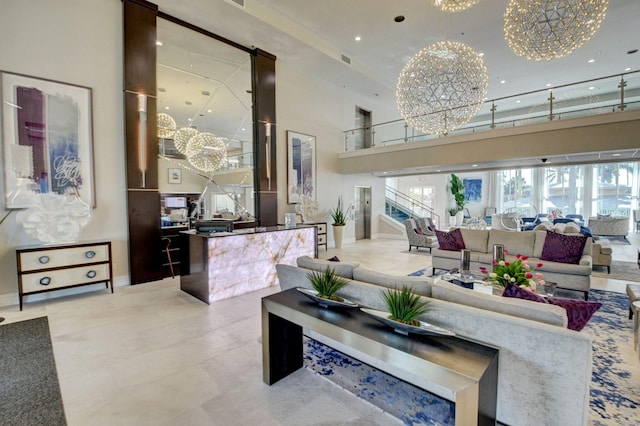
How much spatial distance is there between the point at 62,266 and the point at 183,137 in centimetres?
317

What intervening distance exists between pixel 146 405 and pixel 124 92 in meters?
5.15

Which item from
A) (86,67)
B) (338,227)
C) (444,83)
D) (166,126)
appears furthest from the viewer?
(338,227)

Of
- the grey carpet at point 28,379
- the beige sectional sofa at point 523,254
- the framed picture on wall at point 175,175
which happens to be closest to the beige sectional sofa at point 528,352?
the grey carpet at point 28,379

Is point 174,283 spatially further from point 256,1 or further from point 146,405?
point 256,1

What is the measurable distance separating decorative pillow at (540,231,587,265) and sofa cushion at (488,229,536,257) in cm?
28

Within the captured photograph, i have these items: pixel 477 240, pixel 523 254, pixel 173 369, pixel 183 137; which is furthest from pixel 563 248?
pixel 183 137

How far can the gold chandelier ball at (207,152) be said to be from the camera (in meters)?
6.22

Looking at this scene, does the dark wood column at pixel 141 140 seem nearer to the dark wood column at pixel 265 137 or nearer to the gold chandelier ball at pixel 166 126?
the gold chandelier ball at pixel 166 126

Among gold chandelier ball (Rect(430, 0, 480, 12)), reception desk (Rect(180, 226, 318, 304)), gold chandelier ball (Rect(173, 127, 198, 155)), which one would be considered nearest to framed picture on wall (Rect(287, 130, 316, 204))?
gold chandelier ball (Rect(173, 127, 198, 155))

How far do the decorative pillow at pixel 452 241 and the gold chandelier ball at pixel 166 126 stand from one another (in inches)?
238

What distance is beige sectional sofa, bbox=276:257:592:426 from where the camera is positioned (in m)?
1.54

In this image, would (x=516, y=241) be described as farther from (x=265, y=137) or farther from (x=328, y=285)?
(x=265, y=137)

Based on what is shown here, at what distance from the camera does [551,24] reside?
2.89m

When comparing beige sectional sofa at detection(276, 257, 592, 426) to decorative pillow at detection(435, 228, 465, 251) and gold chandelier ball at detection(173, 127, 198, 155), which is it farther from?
gold chandelier ball at detection(173, 127, 198, 155)
